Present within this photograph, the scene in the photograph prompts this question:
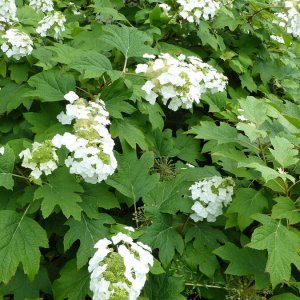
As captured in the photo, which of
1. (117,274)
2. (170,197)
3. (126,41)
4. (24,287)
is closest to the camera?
(117,274)

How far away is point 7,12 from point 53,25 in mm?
365

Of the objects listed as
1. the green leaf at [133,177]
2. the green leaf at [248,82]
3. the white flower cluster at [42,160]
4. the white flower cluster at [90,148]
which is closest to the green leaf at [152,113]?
the green leaf at [133,177]

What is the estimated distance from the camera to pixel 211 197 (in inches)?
97.3

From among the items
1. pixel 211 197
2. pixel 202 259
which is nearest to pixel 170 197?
pixel 211 197

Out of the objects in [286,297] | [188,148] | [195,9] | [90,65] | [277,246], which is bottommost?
[188,148]

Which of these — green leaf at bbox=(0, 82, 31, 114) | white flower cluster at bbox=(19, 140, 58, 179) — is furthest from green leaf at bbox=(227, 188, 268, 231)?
green leaf at bbox=(0, 82, 31, 114)

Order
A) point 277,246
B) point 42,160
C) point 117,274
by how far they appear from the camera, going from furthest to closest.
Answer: point 42,160
point 277,246
point 117,274

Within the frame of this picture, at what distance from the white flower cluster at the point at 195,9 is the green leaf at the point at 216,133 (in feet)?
3.90

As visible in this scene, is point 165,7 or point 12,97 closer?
point 12,97

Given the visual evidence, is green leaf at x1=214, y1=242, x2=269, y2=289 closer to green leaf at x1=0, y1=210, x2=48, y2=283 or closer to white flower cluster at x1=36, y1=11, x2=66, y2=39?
green leaf at x1=0, y1=210, x2=48, y2=283

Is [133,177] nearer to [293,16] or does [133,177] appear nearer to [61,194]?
[61,194]

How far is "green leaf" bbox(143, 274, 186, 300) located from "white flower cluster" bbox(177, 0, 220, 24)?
2.00m

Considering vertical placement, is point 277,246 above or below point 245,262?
above

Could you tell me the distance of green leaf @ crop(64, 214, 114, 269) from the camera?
7.60ft
